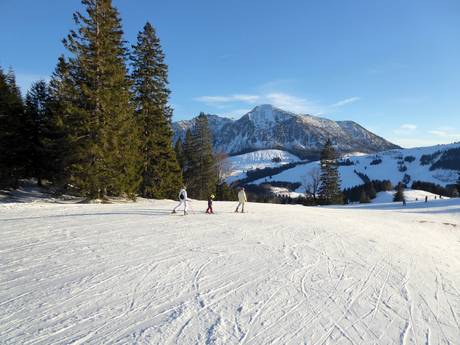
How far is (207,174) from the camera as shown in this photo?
170 ft

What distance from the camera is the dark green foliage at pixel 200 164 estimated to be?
51.6 m

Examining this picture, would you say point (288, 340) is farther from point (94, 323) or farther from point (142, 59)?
point (142, 59)

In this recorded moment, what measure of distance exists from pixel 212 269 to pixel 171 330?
3414 millimetres

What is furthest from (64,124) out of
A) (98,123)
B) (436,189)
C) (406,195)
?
(436,189)

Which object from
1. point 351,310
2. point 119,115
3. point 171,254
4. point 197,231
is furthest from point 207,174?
point 351,310

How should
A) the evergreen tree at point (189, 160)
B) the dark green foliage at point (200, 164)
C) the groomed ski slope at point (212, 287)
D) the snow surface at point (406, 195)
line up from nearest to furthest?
the groomed ski slope at point (212, 287), the dark green foliage at point (200, 164), the evergreen tree at point (189, 160), the snow surface at point (406, 195)

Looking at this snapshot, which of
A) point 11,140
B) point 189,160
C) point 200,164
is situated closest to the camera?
point 11,140

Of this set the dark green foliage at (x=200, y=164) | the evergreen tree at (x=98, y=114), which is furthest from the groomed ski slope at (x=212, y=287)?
the dark green foliage at (x=200, y=164)

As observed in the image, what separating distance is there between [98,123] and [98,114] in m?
0.74

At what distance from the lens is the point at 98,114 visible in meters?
23.2

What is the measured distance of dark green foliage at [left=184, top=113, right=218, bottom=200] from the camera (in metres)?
51.6

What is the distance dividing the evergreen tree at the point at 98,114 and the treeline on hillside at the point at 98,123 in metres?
0.07

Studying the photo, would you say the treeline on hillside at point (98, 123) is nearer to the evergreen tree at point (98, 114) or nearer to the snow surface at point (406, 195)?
the evergreen tree at point (98, 114)

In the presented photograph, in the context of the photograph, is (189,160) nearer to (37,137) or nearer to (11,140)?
(37,137)
